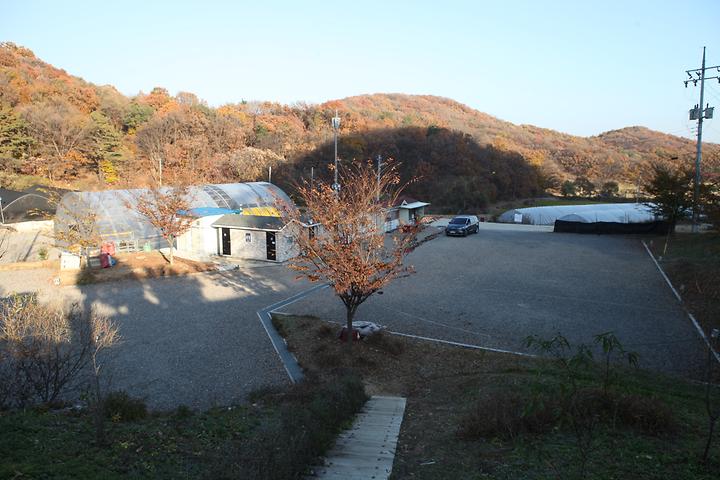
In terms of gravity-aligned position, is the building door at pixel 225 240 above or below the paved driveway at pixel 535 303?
above

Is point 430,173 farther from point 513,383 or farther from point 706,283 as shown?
point 513,383

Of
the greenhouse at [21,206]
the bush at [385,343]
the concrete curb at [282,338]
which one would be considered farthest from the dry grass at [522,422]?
the greenhouse at [21,206]

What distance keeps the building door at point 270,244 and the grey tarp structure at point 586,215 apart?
22973mm

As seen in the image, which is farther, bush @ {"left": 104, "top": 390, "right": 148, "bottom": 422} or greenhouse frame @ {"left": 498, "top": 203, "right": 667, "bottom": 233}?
greenhouse frame @ {"left": 498, "top": 203, "right": 667, "bottom": 233}

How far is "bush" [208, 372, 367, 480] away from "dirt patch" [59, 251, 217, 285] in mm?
12797

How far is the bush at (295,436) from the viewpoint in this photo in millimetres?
4582

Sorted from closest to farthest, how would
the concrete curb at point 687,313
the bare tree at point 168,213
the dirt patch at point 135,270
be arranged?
the concrete curb at point 687,313
the dirt patch at point 135,270
the bare tree at point 168,213

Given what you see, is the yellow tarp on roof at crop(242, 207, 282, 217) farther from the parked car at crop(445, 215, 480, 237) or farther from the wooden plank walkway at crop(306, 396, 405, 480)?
the wooden plank walkway at crop(306, 396, 405, 480)

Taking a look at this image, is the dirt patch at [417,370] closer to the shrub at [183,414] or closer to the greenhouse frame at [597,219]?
the shrub at [183,414]

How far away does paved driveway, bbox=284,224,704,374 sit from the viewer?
40.7 ft

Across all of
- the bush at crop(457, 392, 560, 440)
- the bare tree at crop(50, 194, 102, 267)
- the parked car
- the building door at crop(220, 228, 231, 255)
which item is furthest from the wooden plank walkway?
the parked car

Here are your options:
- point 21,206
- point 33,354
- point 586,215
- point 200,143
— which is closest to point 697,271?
point 586,215

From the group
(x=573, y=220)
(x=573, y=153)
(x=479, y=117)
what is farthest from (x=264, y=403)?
(x=479, y=117)

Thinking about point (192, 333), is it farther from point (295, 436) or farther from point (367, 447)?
point (295, 436)
